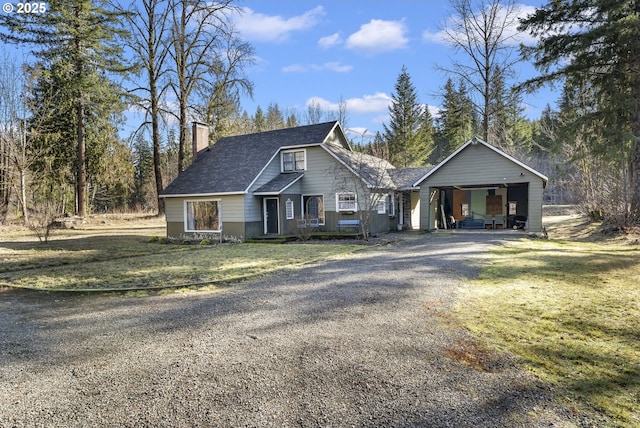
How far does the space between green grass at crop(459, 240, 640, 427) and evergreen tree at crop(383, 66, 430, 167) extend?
33.1 m

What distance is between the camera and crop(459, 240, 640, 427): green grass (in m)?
3.46

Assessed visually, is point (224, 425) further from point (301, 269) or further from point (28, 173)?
point (28, 173)

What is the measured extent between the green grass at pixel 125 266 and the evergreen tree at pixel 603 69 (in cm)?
1240

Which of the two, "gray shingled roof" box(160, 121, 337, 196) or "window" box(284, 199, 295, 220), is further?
"window" box(284, 199, 295, 220)

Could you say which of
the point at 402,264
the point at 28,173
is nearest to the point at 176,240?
the point at 402,264

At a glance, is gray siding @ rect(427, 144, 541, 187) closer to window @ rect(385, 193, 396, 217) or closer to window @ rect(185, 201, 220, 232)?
window @ rect(385, 193, 396, 217)

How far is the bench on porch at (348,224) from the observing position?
1970cm

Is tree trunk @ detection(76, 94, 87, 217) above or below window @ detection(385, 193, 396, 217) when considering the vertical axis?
above

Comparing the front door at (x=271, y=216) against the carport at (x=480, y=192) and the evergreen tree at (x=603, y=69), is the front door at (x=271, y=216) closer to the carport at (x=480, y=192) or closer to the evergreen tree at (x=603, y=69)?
the carport at (x=480, y=192)

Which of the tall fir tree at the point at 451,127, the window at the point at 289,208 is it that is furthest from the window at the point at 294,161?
the tall fir tree at the point at 451,127

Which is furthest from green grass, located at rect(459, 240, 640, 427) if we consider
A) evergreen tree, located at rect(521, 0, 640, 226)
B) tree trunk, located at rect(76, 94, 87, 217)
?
tree trunk, located at rect(76, 94, 87, 217)

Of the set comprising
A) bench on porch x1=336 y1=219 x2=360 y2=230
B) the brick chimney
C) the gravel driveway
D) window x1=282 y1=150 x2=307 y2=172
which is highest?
the brick chimney

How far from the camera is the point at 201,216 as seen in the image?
844 inches

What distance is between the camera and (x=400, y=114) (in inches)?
1688
